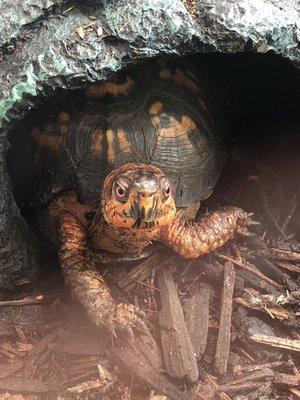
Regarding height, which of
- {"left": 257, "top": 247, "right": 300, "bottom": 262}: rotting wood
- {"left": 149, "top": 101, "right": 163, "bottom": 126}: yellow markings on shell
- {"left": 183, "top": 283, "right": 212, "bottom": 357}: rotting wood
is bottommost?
{"left": 183, "top": 283, "right": 212, "bottom": 357}: rotting wood

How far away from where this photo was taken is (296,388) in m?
2.30

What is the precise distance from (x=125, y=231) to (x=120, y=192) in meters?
0.25

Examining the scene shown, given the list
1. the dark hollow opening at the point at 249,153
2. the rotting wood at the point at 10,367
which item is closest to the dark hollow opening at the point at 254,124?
the dark hollow opening at the point at 249,153

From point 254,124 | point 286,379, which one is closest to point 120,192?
point 286,379

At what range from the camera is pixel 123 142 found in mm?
2688

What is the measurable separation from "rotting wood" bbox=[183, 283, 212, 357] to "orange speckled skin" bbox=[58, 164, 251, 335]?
229 millimetres

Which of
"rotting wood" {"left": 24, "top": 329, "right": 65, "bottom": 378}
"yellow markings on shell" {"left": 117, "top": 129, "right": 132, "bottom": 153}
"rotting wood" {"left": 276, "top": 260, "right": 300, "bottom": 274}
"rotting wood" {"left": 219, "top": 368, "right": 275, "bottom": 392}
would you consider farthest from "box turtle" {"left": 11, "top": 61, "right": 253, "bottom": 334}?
"rotting wood" {"left": 219, "top": 368, "right": 275, "bottom": 392}

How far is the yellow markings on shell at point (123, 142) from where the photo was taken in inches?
105

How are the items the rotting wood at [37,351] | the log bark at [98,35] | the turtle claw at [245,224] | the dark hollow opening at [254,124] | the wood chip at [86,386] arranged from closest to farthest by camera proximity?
the log bark at [98,35] < the wood chip at [86,386] < the rotting wood at [37,351] < the turtle claw at [245,224] < the dark hollow opening at [254,124]

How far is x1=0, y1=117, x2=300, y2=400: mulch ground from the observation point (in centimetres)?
232

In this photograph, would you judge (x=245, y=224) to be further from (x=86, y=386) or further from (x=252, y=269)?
(x=86, y=386)

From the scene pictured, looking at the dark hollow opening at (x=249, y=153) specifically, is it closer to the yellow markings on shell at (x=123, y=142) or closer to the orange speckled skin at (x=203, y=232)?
the orange speckled skin at (x=203, y=232)

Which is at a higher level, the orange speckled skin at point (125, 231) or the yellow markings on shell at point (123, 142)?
the yellow markings on shell at point (123, 142)

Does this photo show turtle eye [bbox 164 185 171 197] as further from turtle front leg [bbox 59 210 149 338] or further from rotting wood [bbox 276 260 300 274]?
rotting wood [bbox 276 260 300 274]
